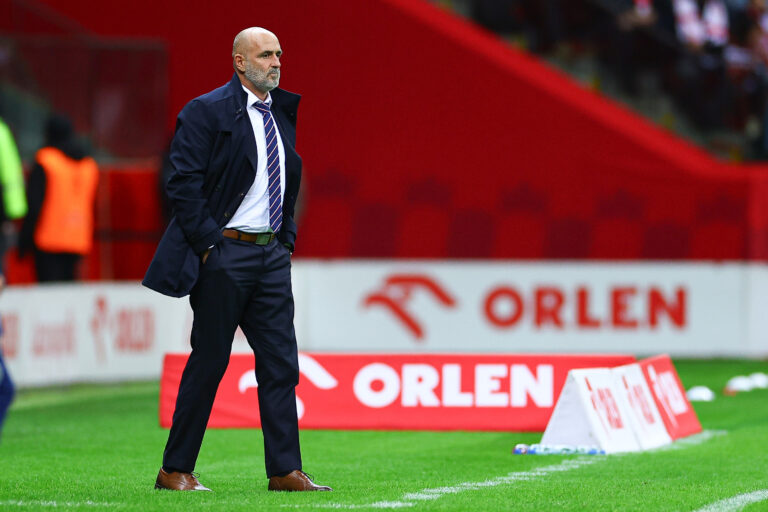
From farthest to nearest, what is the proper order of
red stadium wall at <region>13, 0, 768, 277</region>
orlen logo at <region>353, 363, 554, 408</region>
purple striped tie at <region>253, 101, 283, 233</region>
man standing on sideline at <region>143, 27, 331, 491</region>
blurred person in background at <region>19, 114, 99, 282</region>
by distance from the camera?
red stadium wall at <region>13, 0, 768, 277</region> < blurred person in background at <region>19, 114, 99, 282</region> < orlen logo at <region>353, 363, 554, 408</region> < purple striped tie at <region>253, 101, 283, 233</region> < man standing on sideline at <region>143, 27, 331, 491</region>

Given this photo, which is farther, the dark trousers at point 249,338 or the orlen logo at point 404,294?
the orlen logo at point 404,294

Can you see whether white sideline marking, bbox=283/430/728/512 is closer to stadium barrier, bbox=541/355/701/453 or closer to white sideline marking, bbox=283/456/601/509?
white sideline marking, bbox=283/456/601/509

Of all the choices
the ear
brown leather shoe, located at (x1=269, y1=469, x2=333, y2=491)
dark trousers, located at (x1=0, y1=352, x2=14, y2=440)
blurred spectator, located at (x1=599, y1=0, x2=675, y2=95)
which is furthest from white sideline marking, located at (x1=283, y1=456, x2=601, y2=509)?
blurred spectator, located at (x1=599, y1=0, x2=675, y2=95)

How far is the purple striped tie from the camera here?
23.6 feet

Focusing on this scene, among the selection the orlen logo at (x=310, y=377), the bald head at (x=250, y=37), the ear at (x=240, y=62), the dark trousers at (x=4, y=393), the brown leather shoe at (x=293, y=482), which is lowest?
the brown leather shoe at (x=293, y=482)

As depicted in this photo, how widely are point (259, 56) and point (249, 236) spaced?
30.2 inches

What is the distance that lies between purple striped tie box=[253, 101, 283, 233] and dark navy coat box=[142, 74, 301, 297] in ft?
0.23

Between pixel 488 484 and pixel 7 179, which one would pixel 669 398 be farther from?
pixel 7 179

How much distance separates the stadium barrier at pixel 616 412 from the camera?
9031mm

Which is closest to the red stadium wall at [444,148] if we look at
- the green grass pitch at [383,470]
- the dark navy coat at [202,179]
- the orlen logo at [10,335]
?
the orlen logo at [10,335]

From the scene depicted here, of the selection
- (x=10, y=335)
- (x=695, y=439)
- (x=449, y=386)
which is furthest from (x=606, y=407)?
(x=10, y=335)

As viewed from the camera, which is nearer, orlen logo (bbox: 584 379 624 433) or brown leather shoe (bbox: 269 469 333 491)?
brown leather shoe (bbox: 269 469 333 491)

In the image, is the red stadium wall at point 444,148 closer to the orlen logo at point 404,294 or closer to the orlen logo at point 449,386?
the orlen logo at point 404,294

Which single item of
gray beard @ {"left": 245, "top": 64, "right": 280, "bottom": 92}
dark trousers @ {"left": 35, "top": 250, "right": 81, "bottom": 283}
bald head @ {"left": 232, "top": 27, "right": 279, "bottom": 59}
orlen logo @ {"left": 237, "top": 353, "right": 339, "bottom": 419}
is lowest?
orlen logo @ {"left": 237, "top": 353, "right": 339, "bottom": 419}
